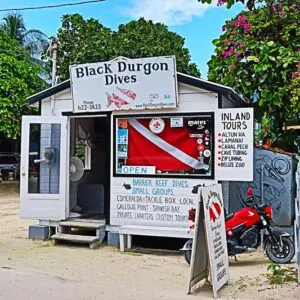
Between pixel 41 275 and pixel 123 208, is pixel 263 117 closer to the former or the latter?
pixel 123 208

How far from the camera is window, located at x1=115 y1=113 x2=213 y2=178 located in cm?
955

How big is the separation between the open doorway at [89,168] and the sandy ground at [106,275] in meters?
1.34

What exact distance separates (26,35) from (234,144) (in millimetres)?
26535

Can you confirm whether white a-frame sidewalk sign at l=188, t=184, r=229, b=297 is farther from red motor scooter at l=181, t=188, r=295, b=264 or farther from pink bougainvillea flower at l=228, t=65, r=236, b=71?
pink bougainvillea flower at l=228, t=65, r=236, b=71

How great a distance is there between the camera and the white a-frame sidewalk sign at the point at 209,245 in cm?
652

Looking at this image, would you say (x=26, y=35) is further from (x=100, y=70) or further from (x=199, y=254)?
(x=199, y=254)

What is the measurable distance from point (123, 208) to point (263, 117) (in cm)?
468

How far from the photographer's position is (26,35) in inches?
1302

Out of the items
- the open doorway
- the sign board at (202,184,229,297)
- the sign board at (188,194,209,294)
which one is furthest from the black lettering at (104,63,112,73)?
the sign board at (188,194,209,294)

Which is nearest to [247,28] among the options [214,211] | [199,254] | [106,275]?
[214,211]

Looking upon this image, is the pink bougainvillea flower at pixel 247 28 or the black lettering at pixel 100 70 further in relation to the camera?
the pink bougainvillea flower at pixel 247 28

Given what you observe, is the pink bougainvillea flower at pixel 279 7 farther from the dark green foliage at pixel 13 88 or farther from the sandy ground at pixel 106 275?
the dark green foliage at pixel 13 88

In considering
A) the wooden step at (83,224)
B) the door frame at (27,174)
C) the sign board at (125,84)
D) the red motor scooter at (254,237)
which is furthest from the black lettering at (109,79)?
the red motor scooter at (254,237)

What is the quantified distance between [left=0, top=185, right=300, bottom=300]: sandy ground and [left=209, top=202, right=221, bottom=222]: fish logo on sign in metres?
0.92
